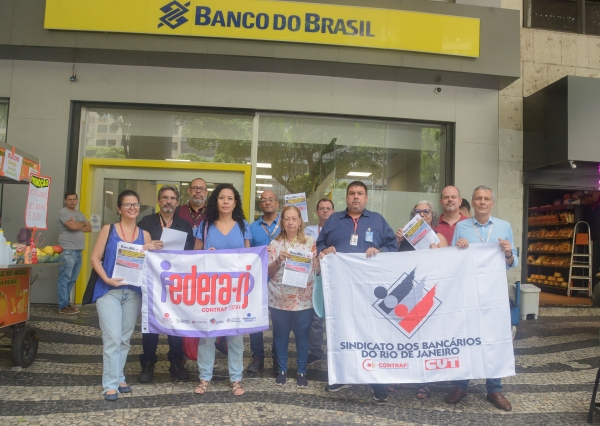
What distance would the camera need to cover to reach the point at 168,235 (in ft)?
14.9

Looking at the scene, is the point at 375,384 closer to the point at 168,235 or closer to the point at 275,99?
the point at 168,235

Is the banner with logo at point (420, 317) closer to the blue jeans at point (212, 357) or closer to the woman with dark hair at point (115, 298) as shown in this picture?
the blue jeans at point (212, 357)

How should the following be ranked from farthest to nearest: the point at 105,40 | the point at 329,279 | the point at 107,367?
1. the point at 105,40
2. the point at 329,279
3. the point at 107,367

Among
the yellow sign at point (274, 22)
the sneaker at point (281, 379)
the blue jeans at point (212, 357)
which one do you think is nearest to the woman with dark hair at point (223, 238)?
the blue jeans at point (212, 357)

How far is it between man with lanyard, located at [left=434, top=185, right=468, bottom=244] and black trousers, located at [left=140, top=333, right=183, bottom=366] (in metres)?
2.95

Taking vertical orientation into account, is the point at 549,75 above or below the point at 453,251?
above

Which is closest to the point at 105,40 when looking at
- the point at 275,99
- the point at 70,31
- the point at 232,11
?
the point at 70,31

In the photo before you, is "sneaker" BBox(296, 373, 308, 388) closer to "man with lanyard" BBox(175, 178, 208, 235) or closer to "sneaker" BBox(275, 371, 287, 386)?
"sneaker" BBox(275, 371, 287, 386)

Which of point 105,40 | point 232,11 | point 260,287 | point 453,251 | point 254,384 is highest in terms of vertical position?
point 232,11

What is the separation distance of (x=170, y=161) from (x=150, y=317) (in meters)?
4.95

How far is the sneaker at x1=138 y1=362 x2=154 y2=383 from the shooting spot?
4500mm

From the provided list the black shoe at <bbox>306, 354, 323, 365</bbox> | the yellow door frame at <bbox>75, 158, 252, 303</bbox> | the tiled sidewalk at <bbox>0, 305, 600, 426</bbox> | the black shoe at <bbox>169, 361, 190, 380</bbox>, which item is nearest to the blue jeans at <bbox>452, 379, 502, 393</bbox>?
the tiled sidewalk at <bbox>0, 305, 600, 426</bbox>

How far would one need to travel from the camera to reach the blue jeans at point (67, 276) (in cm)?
766

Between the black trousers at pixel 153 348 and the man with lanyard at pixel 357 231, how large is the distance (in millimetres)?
1552
